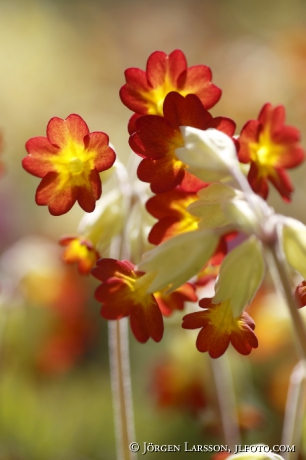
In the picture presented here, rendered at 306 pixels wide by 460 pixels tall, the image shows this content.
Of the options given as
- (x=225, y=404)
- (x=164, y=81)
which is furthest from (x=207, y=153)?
(x=225, y=404)

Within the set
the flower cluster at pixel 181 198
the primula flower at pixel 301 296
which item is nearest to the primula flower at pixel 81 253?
the flower cluster at pixel 181 198

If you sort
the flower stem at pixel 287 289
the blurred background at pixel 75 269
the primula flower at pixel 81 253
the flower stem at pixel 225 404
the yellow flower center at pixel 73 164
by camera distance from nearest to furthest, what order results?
the flower stem at pixel 287 289
the yellow flower center at pixel 73 164
the primula flower at pixel 81 253
the flower stem at pixel 225 404
the blurred background at pixel 75 269

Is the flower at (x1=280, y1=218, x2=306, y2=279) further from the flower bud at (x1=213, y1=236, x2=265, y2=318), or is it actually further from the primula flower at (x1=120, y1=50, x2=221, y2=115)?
the primula flower at (x1=120, y1=50, x2=221, y2=115)

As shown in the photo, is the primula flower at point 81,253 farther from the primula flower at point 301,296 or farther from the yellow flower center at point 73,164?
the primula flower at point 301,296

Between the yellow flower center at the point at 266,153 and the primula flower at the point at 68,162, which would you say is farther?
the yellow flower center at the point at 266,153

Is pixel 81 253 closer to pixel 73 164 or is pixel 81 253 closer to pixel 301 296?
pixel 73 164

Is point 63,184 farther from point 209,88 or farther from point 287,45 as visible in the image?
point 287,45

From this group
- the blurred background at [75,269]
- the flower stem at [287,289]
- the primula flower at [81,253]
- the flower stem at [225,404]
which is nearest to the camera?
the flower stem at [287,289]

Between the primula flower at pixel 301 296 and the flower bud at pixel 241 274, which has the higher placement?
the flower bud at pixel 241 274
